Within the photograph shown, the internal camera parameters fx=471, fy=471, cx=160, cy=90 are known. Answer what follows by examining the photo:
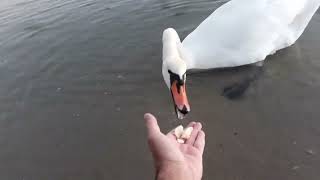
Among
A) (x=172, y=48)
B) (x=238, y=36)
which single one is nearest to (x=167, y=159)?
(x=172, y=48)

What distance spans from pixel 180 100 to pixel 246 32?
1.89 meters

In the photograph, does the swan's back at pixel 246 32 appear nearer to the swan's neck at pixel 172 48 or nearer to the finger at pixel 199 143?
the swan's neck at pixel 172 48

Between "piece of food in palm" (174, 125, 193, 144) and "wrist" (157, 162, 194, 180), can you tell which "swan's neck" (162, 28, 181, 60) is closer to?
"piece of food in palm" (174, 125, 193, 144)

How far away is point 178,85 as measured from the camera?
5.15m

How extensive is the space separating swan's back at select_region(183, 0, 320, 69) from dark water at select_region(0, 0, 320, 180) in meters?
0.18

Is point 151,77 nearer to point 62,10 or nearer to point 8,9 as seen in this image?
point 62,10

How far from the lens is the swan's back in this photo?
251 inches

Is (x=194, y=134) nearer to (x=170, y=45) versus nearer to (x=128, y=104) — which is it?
(x=128, y=104)

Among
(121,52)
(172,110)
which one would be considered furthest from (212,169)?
(121,52)

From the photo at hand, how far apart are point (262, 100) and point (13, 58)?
400 cm

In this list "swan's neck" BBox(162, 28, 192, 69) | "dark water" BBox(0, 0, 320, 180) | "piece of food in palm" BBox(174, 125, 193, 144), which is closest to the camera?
"piece of food in palm" BBox(174, 125, 193, 144)

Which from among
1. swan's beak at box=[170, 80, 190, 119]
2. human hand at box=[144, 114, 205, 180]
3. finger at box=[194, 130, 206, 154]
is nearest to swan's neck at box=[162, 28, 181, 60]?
swan's beak at box=[170, 80, 190, 119]

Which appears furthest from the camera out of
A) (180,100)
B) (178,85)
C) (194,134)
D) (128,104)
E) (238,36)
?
(238,36)

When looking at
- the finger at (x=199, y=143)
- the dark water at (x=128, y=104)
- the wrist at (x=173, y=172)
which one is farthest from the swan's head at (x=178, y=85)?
the wrist at (x=173, y=172)
